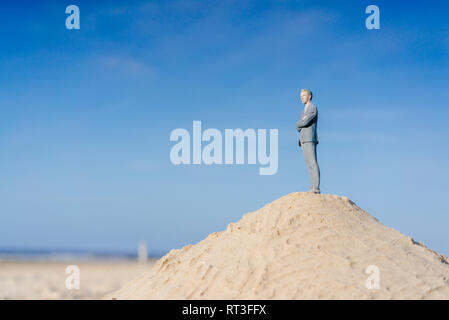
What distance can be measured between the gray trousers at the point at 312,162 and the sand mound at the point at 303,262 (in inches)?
17.2

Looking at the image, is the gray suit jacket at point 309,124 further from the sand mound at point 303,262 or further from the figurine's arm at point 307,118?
the sand mound at point 303,262

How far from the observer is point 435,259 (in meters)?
12.2

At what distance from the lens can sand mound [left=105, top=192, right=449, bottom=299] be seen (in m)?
9.70

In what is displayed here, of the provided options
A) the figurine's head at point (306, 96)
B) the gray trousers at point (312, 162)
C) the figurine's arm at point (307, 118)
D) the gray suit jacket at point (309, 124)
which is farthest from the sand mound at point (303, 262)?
the figurine's head at point (306, 96)

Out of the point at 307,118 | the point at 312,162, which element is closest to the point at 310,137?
the point at 307,118

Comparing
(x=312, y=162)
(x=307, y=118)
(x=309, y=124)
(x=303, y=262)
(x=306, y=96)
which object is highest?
(x=306, y=96)

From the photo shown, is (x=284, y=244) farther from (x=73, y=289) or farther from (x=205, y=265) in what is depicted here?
(x=73, y=289)

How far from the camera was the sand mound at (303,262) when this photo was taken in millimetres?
9703

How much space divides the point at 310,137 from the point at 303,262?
3.81 meters

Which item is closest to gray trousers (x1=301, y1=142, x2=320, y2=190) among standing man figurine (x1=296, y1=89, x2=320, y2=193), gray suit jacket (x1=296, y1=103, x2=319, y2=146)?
standing man figurine (x1=296, y1=89, x2=320, y2=193)

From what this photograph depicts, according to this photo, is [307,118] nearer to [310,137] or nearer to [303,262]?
[310,137]

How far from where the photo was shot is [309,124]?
12820 millimetres

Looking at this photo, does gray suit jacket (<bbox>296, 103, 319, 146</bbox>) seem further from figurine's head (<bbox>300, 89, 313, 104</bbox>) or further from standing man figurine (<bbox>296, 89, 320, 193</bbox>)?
figurine's head (<bbox>300, 89, 313, 104</bbox>)
